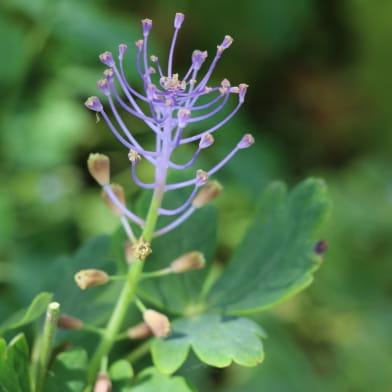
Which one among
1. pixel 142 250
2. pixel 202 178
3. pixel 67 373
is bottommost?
pixel 67 373

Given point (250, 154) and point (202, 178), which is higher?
point (202, 178)

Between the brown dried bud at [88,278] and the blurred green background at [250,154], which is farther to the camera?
the blurred green background at [250,154]

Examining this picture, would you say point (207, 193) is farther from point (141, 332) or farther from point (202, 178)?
point (141, 332)

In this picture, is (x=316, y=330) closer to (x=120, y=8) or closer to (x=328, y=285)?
(x=328, y=285)

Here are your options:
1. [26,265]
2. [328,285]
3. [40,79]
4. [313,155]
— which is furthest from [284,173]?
[26,265]

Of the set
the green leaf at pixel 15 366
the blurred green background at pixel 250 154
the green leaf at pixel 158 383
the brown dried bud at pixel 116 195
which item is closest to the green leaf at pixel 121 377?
the green leaf at pixel 158 383

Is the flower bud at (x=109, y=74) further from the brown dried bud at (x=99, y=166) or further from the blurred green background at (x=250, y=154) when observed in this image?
the blurred green background at (x=250, y=154)

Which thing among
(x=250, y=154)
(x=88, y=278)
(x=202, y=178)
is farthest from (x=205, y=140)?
(x=250, y=154)

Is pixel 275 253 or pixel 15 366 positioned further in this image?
pixel 275 253
